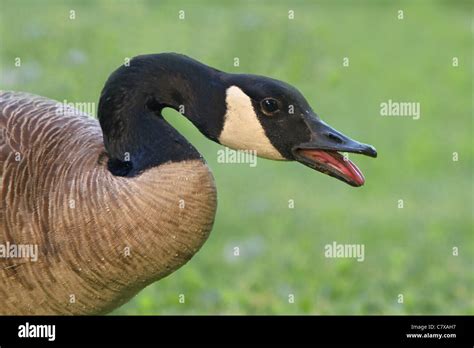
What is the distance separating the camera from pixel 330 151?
199 inches

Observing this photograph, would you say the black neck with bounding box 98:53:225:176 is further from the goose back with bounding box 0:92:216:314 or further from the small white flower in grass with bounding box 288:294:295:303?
the small white flower in grass with bounding box 288:294:295:303

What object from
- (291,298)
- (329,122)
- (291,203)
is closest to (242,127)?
(291,298)

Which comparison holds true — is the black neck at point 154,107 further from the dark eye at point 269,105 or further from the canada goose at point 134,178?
the dark eye at point 269,105

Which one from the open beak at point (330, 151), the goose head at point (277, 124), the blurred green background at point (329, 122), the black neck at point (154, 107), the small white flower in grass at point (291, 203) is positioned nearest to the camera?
the open beak at point (330, 151)

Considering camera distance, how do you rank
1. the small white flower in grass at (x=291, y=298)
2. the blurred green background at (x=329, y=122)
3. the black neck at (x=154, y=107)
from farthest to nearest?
the blurred green background at (x=329, y=122) → the small white flower in grass at (x=291, y=298) → the black neck at (x=154, y=107)

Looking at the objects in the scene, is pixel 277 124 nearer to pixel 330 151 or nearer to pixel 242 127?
pixel 242 127

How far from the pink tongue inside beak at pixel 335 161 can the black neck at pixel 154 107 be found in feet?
1.54

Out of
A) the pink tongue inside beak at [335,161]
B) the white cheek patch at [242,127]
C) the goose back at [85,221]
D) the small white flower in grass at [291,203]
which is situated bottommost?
the small white flower in grass at [291,203]

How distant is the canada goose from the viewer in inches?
201

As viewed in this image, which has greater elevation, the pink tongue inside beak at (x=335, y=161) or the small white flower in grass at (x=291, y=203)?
the pink tongue inside beak at (x=335, y=161)

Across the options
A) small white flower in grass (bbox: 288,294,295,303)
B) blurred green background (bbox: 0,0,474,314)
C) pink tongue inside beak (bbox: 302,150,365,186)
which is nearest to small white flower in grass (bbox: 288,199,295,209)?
blurred green background (bbox: 0,0,474,314)

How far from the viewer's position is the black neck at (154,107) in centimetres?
518

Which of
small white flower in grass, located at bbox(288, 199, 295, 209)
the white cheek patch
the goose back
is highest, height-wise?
the white cheek patch

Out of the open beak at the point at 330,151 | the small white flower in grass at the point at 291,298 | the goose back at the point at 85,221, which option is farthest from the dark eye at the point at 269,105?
the small white flower in grass at the point at 291,298
